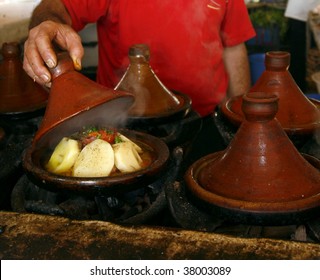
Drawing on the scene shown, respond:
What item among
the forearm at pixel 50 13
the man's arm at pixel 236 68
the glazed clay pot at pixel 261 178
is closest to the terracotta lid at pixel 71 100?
the glazed clay pot at pixel 261 178

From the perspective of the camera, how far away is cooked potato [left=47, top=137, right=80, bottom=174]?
2.01 metres

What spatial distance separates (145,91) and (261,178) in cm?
99

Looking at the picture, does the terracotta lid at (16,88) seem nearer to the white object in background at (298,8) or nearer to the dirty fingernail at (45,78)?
the dirty fingernail at (45,78)

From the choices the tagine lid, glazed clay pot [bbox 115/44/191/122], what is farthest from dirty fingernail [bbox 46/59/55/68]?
the tagine lid

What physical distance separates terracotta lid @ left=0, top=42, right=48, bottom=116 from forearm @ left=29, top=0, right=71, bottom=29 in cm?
21

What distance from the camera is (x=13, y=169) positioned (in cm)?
232

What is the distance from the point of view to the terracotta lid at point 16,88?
8.89ft

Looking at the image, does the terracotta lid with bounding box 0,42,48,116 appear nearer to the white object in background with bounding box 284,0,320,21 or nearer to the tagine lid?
the tagine lid

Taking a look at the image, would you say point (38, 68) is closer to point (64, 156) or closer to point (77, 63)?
point (77, 63)

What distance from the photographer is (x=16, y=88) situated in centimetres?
278

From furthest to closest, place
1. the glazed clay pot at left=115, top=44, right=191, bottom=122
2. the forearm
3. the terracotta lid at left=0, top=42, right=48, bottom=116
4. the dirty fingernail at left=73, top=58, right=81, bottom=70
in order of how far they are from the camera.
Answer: the forearm < the terracotta lid at left=0, top=42, right=48, bottom=116 < the glazed clay pot at left=115, top=44, right=191, bottom=122 < the dirty fingernail at left=73, top=58, right=81, bottom=70

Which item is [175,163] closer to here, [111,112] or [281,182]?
[111,112]

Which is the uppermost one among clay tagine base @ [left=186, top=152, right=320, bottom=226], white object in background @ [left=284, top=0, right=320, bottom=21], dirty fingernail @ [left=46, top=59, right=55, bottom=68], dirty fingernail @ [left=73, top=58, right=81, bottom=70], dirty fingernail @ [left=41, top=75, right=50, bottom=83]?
dirty fingernail @ [left=46, top=59, right=55, bottom=68]

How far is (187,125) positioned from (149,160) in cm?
50
